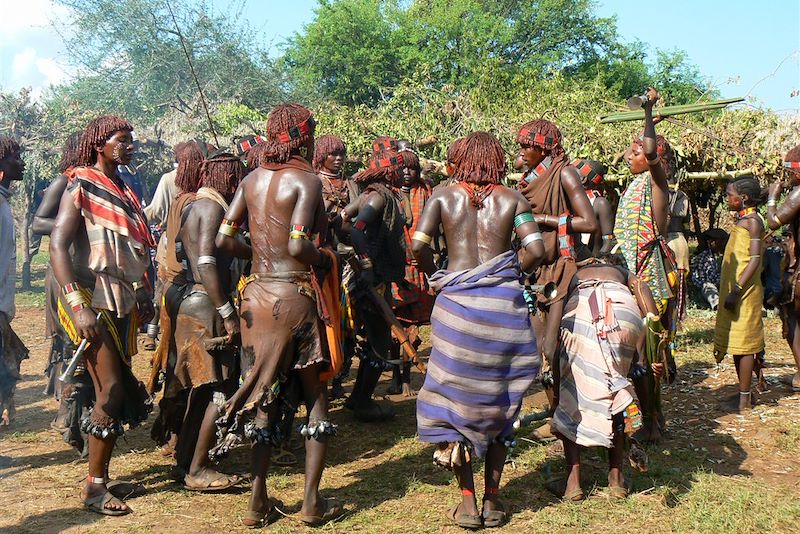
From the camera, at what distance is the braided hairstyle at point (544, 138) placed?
518 cm

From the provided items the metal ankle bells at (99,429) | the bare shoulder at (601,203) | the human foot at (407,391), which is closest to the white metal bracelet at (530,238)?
the bare shoulder at (601,203)

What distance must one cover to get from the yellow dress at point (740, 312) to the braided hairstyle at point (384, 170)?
3.04m

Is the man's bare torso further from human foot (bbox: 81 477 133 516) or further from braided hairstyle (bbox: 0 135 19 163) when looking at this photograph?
braided hairstyle (bbox: 0 135 19 163)

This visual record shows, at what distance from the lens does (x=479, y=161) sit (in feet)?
14.0

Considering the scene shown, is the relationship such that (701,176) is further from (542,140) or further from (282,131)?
(282,131)

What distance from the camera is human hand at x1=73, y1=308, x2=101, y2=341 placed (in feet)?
14.0

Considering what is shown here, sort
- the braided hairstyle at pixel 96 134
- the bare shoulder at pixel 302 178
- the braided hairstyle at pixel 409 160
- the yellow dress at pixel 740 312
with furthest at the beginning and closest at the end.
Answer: the braided hairstyle at pixel 409 160 → the yellow dress at pixel 740 312 → the braided hairstyle at pixel 96 134 → the bare shoulder at pixel 302 178

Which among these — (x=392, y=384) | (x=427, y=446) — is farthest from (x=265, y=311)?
(x=392, y=384)

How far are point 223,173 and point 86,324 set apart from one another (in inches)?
50.3

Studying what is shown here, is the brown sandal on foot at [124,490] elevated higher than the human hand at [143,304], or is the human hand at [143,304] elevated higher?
the human hand at [143,304]

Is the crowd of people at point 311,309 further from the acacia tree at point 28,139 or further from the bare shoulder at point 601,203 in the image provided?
the acacia tree at point 28,139

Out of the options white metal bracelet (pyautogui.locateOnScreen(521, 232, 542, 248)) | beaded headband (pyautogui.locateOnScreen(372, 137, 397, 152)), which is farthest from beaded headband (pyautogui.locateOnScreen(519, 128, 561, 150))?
→ beaded headband (pyautogui.locateOnScreen(372, 137, 397, 152))

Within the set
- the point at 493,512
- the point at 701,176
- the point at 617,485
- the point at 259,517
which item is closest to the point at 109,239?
the point at 259,517

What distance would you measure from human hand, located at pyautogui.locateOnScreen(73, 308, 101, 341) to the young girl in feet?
16.7
